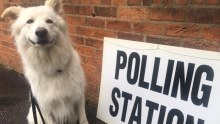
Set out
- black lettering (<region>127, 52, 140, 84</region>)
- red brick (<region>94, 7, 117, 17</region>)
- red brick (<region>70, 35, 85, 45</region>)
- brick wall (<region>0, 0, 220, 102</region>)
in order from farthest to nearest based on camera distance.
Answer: red brick (<region>70, 35, 85, 45</region>), red brick (<region>94, 7, 117, 17</region>), black lettering (<region>127, 52, 140, 84</region>), brick wall (<region>0, 0, 220, 102</region>)

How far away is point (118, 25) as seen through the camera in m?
3.94

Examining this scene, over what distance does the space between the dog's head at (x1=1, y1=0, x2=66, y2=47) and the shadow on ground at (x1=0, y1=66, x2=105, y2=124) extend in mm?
1474

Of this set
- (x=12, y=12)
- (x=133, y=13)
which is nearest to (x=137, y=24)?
(x=133, y=13)

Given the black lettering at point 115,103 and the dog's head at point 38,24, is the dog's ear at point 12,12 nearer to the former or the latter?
the dog's head at point 38,24

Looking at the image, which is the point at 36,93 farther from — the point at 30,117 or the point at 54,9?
the point at 54,9

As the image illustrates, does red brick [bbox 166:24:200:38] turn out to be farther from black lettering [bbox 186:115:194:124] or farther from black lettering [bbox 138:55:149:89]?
black lettering [bbox 186:115:194:124]

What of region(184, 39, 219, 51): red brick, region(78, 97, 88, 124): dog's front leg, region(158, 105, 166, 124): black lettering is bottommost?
region(78, 97, 88, 124): dog's front leg

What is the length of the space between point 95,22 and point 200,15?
170cm

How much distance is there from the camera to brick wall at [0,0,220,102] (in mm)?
2953

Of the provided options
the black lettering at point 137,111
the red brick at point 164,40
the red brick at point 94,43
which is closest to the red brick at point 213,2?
the red brick at point 164,40

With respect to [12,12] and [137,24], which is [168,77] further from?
[12,12]

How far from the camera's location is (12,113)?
15.7ft

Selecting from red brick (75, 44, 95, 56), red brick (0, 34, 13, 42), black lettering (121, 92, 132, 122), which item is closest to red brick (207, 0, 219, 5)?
black lettering (121, 92, 132, 122)

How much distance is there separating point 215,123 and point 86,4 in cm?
245
